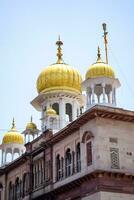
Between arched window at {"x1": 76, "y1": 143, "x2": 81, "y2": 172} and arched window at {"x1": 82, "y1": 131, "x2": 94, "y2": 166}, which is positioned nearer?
arched window at {"x1": 82, "y1": 131, "x2": 94, "y2": 166}

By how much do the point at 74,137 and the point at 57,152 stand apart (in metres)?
2.30

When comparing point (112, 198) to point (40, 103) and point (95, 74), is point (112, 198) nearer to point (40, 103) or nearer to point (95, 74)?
point (95, 74)

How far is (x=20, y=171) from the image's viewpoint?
113 ft

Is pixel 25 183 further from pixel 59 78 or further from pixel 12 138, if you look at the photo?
pixel 59 78

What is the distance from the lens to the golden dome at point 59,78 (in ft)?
121

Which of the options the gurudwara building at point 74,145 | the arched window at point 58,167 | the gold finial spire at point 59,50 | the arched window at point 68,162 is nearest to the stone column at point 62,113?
the gurudwara building at point 74,145

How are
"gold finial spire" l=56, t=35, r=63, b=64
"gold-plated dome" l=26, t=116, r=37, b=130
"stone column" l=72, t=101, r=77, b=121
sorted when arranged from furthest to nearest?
"gold finial spire" l=56, t=35, r=63, b=64 < "stone column" l=72, t=101, r=77, b=121 < "gold-plated dome" l=26, t=116, r=37, b=130

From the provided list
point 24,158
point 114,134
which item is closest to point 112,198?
point 114,134

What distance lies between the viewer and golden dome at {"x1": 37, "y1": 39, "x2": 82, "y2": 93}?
36.9 metres

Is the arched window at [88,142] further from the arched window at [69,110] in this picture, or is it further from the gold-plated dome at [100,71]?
the arched window at [69,110]

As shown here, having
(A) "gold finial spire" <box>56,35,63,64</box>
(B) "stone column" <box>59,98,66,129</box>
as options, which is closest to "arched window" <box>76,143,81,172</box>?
(B) "stone column" <box>59,98,66,129</box>

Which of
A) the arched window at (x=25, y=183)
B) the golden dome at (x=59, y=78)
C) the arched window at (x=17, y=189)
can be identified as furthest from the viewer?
the golden dome at (x=59, y=78)

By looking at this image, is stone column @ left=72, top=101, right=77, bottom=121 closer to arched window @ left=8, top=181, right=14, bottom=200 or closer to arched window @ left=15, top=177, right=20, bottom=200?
arched window @ left=15, top=177, right=20, bottom=200

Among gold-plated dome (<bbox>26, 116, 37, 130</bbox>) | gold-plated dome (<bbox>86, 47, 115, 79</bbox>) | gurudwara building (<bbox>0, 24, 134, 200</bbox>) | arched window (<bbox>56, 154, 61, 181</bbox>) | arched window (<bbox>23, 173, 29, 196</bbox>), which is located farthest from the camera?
gold-plated dome (<bbox>26, 116, 37, 130</bbox>)
